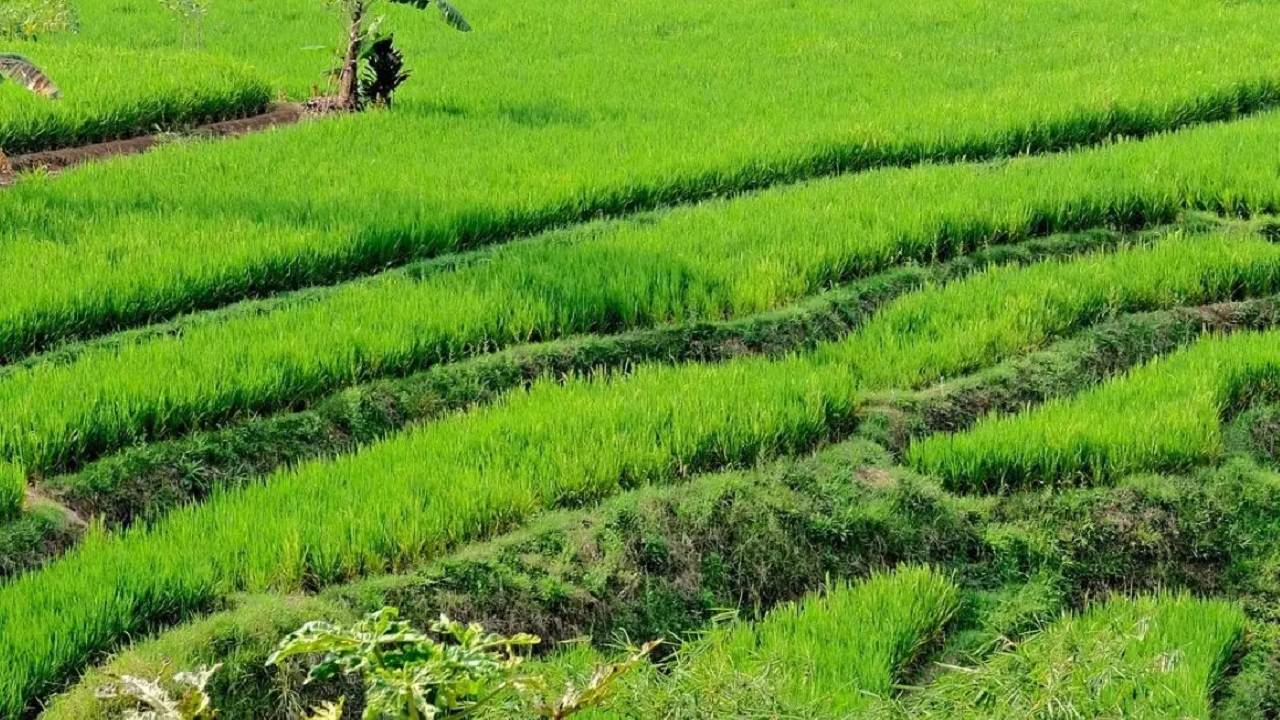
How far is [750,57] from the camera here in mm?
11047

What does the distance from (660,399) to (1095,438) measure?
4.58 ft

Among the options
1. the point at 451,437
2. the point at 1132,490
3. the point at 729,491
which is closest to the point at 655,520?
the point at 729,491

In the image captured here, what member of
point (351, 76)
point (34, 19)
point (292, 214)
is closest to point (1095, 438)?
point (292, 214)

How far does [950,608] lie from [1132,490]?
923mm

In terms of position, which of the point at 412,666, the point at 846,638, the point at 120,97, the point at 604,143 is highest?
the point at 120,97

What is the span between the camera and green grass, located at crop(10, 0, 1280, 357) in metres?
6.18

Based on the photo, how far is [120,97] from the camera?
8.83m

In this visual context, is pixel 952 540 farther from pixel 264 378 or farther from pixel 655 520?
pixel 264 378

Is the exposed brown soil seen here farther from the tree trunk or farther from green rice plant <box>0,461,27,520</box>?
green rice plant <box>0,461,27,520</box>

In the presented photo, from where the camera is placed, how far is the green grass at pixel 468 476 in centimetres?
364

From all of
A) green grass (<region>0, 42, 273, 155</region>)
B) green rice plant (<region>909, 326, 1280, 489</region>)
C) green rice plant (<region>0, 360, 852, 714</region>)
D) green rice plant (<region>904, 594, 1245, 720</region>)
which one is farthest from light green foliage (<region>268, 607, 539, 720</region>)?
green grass (<region>0, 42, 273, 155</region>)

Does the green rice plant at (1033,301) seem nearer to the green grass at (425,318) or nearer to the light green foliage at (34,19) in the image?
the green grass at (425,318)

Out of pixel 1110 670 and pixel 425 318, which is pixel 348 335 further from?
pixel 1110 670

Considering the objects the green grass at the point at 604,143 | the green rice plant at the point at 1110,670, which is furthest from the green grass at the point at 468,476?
the green rice plant at the point at 1110,670
